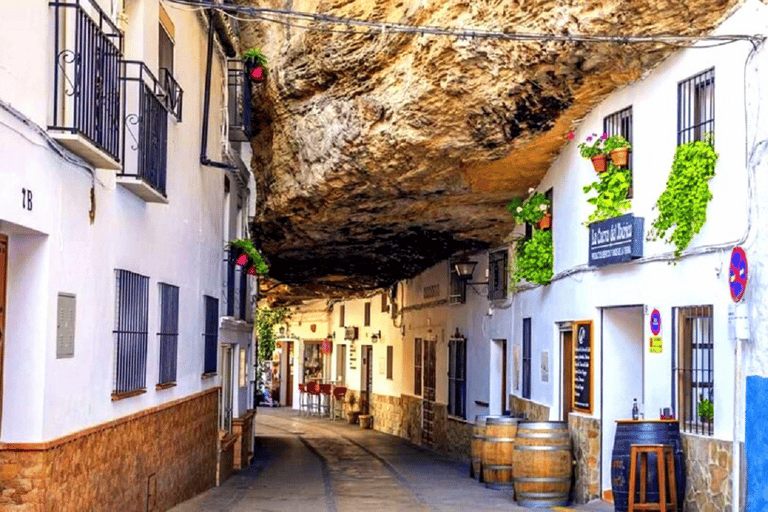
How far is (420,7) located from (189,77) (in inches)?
136

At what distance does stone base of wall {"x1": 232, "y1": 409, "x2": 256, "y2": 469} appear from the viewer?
846 inches

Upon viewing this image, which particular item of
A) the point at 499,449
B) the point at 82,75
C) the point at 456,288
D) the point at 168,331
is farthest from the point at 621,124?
the point at 456,288

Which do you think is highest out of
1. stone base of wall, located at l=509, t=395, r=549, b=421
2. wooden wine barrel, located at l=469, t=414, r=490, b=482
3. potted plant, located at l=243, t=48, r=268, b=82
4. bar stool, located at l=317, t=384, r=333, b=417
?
potted plant, located at l=243, t=48, r=268, b=82

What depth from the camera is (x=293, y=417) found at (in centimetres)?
4331

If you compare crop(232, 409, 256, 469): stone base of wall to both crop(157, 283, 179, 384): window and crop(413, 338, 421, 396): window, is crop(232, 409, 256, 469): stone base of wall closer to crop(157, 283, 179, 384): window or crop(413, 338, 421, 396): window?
crop(413, 338, 421, 396): window

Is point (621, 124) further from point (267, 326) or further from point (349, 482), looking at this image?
point (267, 326)

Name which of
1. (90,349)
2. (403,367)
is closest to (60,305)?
(90,349)

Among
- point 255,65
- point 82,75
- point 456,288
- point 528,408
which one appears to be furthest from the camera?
point 456,288

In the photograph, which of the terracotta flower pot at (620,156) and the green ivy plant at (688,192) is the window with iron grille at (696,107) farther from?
the terracotta flower pot at (620,156)

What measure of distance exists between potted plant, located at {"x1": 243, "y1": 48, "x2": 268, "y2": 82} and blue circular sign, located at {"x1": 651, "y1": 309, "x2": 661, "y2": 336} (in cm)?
924

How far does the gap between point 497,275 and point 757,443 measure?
1158 cm

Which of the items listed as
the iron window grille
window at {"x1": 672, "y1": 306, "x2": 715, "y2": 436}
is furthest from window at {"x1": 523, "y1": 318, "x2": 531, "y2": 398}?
the iron window grille

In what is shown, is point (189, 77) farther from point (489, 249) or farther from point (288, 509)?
point (489, 249)

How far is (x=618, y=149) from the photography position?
543 inches
